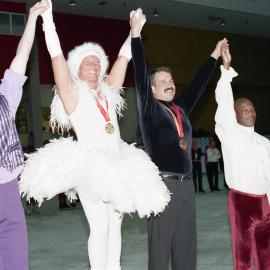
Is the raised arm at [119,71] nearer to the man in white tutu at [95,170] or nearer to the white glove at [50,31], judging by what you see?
the man in white tutu at [95,170]

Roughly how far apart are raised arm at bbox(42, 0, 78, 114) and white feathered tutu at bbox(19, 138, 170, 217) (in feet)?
0.91

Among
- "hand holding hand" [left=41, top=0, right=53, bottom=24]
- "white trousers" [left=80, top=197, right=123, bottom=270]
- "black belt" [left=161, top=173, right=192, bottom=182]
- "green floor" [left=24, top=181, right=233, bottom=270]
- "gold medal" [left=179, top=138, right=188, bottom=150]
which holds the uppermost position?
"hand holding hand" [left=41, top=0, right=53, bottom=24]

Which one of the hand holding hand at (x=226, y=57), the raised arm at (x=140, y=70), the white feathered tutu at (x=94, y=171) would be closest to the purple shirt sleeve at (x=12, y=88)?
the white feathered tutu at (x=94, y=171)

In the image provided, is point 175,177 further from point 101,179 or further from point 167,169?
point 101,179

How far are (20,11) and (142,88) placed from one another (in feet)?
40.4

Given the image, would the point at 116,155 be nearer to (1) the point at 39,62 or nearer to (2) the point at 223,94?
(2) the point at 223,94

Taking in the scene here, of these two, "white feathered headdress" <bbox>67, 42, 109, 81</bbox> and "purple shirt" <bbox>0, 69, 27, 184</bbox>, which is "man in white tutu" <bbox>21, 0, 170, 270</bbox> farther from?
"purple shirt" <bbox>0, 69, 27, 184</bbox>

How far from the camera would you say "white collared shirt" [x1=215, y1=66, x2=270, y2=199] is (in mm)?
3344

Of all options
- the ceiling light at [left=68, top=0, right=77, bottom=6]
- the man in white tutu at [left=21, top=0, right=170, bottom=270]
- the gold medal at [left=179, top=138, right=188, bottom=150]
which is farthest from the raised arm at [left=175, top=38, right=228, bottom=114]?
the ceiling light at [left=68, top=0, right=77, bottom=6]

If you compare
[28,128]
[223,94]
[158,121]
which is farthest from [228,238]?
[28,128]

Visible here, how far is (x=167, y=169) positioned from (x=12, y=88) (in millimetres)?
1076

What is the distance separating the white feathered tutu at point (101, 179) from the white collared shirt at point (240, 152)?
65cm

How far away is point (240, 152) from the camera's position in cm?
337

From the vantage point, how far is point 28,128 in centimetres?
1531
